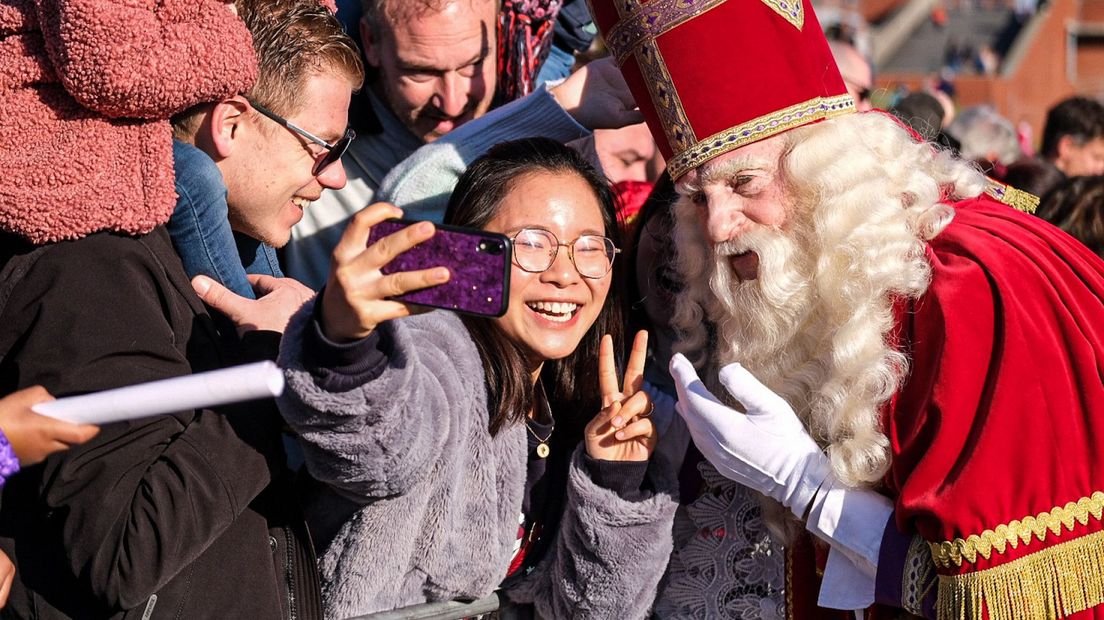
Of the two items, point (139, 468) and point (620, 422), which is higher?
point (139, 468)

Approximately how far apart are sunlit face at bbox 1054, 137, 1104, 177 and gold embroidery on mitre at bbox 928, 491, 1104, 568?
17.2ft

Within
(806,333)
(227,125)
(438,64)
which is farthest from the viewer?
(438,64)

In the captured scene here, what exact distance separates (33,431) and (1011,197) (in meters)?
2.25

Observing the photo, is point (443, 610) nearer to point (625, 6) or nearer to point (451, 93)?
point (625, 6)

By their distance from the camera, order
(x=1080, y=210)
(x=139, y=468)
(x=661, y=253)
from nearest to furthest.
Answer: (x=139, y=468) < (x=661, y=253) < (x=1080, y=210)

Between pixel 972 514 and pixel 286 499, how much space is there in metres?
1.35

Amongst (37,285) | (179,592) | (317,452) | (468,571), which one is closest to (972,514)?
(468,571)

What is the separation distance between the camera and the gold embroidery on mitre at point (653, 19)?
290 cm

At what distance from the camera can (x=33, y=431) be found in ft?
6.06

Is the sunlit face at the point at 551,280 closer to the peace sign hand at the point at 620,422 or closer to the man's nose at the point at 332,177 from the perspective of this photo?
the peace sign hand at the point at 620,422

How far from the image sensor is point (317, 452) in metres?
2.25

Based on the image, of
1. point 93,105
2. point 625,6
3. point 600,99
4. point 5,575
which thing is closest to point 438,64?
point 600,99

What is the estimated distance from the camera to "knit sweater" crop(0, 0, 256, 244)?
215 centimetres

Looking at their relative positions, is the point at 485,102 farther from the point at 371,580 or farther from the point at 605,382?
the point at 371,580
